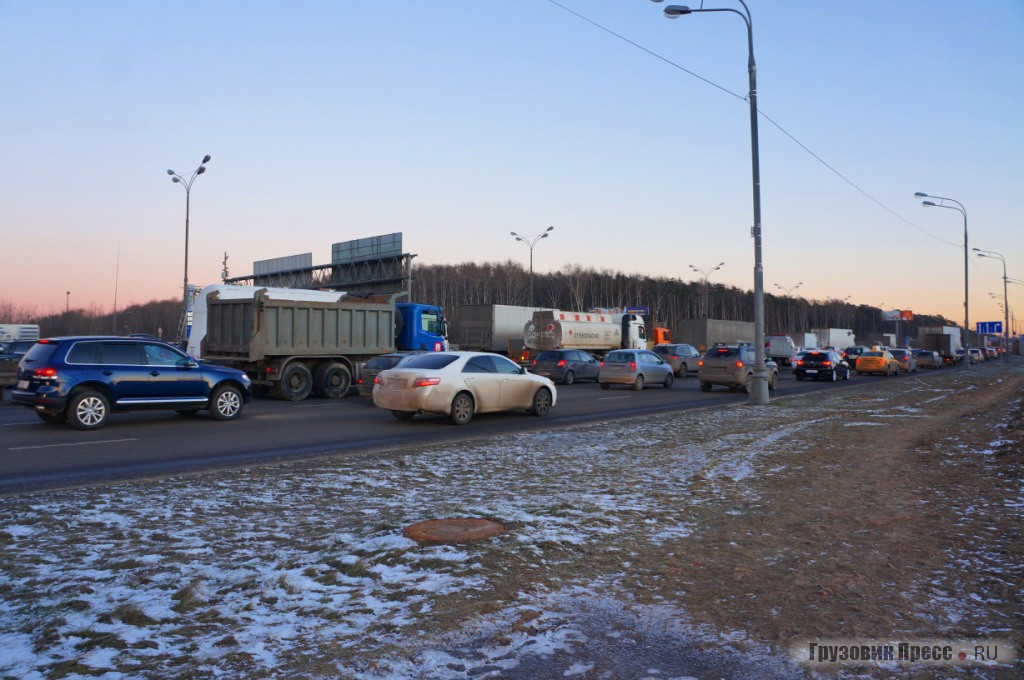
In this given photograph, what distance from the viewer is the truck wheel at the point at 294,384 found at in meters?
21.0

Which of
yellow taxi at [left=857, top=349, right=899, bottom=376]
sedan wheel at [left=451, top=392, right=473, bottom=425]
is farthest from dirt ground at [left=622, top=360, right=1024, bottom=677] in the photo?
yellow taxi at [left=857, top=349, right=899, bottom=376]

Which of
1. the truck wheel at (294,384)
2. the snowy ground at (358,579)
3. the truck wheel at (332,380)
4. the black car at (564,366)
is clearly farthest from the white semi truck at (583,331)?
the snowy ground at (358,579)

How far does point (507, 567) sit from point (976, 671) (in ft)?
9.19

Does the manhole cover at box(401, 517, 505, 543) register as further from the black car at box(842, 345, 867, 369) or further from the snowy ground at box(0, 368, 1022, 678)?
the black car at box(842, 345, 867, 369)

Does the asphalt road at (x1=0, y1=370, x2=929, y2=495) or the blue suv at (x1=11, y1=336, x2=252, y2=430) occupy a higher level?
the blue suv at (x1=11, y1=336, x2=252, y2=430)

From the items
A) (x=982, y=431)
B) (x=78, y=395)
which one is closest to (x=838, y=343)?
(x=982, y=431)

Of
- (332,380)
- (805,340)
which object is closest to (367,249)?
(332,380)

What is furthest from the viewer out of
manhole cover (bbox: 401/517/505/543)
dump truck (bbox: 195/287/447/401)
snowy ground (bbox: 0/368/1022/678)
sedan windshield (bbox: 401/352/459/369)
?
dump truck (bbox: 195/287/447/401)

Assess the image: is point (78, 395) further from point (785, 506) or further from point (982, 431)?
point (982, 431)

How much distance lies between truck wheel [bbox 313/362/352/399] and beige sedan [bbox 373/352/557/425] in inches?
240

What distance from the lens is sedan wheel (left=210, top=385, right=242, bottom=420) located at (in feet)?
52.0

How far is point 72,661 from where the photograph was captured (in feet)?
12.0

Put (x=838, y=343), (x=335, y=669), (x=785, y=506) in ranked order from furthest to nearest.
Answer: (x=838, y=343)
(x=785, y=506)
(x=335, y=669)

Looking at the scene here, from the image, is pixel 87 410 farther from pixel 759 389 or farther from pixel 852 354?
pixel 852 354
